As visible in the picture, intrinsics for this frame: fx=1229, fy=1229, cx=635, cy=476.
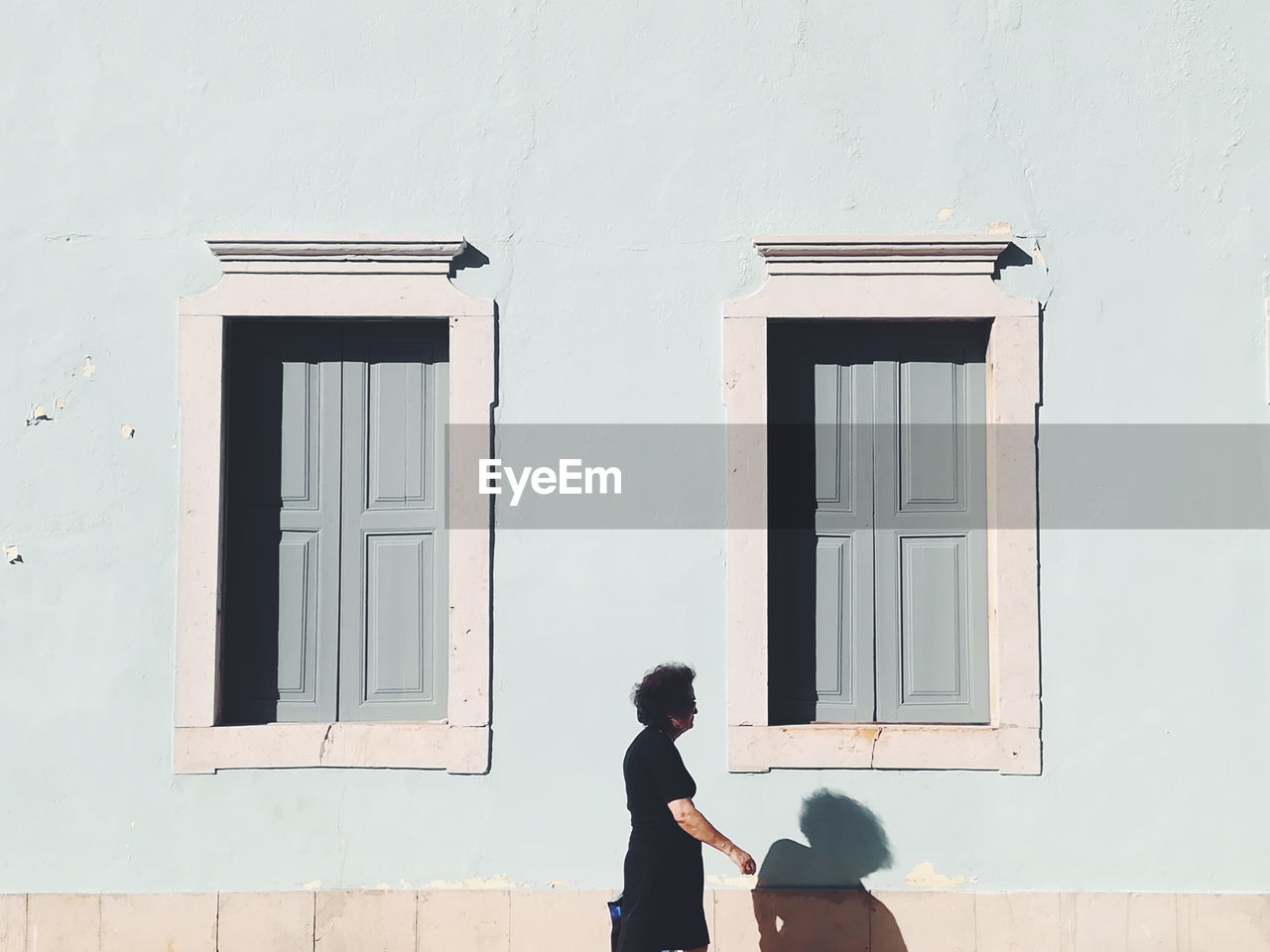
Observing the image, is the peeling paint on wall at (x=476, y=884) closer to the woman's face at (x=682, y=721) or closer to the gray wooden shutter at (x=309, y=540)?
the gray wooden shutter at (x=309, y=540)

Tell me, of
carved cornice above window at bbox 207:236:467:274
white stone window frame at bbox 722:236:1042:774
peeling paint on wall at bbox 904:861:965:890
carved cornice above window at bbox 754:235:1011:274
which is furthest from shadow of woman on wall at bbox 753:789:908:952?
carved cornice above window at bbox 207:236:467:274

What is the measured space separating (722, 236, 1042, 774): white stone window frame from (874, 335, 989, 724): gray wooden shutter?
0.44ft

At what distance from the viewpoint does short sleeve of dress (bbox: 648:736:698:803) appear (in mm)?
4449

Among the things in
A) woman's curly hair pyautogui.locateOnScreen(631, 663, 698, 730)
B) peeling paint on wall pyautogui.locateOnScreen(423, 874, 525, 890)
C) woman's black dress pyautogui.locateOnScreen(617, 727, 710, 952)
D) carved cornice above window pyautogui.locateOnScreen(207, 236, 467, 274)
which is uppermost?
carved cornice above window pyautogui.locateOnScreen(207, 236, 467, 274)

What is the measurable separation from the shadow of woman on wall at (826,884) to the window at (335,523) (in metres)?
1.69

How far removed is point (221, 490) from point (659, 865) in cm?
256

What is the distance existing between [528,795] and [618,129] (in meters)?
2.99

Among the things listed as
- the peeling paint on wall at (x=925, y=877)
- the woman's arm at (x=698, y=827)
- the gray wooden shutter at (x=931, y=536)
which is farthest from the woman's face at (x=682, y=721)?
the peeling paint on wall at (x=925, y=877)

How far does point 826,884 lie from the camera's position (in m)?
5.38

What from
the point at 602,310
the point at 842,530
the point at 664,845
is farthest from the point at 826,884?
the point at 602,310

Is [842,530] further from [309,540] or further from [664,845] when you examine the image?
[309,540]

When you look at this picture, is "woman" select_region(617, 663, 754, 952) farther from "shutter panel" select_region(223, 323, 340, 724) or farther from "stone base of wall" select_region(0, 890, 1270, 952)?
"shutter panel" select_region(223, 323, 340, 724)

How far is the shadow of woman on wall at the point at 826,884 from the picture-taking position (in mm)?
5324

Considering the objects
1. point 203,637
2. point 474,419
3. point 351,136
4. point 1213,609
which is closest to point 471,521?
point 474,419
